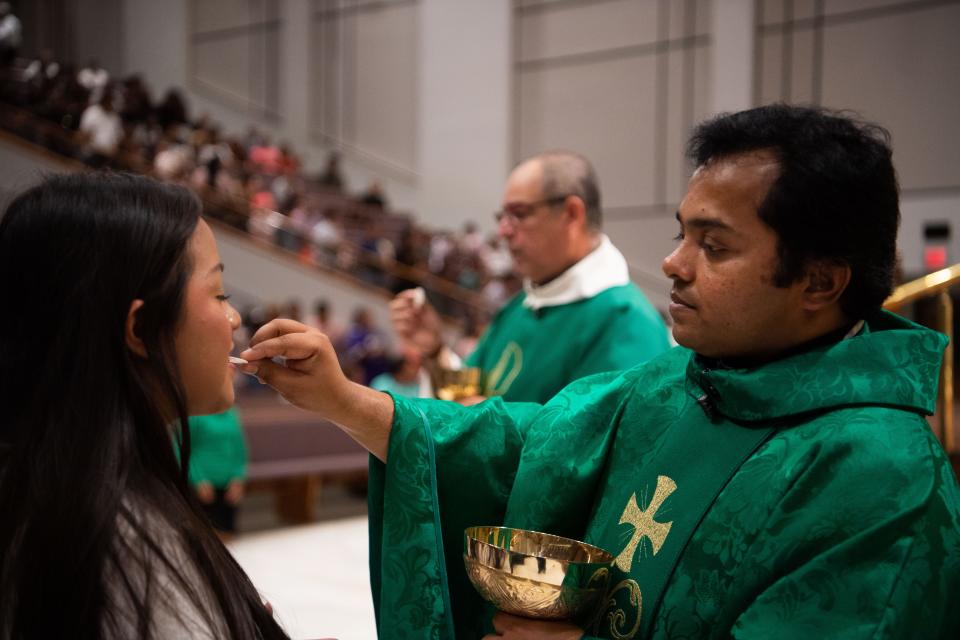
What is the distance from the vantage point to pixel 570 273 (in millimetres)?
3080

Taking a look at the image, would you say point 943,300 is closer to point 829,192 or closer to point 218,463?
point 829,192

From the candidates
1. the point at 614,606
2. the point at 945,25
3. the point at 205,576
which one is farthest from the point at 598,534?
the point at 945,25

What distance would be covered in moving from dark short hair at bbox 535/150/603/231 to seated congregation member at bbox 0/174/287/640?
1.86 meters

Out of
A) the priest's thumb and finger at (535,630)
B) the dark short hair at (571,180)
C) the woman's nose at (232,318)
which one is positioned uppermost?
the dark short hair at (571,180)

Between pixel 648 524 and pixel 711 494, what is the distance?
128mm

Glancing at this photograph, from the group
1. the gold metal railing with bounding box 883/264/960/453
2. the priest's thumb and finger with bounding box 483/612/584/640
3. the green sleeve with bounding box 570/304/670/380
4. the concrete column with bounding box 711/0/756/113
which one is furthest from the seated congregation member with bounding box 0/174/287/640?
the concrete column with bounding box 711/0/756/113

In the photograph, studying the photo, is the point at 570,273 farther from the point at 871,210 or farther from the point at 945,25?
the point at 945,25

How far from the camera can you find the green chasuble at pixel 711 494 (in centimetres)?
121

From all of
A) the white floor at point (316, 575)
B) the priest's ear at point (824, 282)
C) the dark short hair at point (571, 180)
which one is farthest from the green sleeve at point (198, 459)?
the priest's ear at point (824, 282)

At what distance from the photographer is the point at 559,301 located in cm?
309

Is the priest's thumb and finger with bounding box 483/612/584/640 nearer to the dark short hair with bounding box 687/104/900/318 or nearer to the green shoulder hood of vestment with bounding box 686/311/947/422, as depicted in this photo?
the green shoulder hood of vestment with bounding box 686/311/947/422

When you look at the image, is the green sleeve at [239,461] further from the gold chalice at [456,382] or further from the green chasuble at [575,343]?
the gold chalice at [456,382]

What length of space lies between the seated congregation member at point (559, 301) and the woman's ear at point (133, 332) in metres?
1.57

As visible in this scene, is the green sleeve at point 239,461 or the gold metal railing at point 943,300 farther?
the green sleeve at point 239,461
